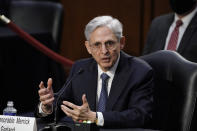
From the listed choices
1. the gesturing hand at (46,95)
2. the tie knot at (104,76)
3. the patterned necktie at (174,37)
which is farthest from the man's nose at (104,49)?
the patterned necktie at (174,37)

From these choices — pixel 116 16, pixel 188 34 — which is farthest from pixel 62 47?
pixel 188 34

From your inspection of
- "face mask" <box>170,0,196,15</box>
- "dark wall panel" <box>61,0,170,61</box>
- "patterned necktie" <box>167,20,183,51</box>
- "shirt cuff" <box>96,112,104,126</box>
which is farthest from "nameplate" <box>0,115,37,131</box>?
"dark wall panel" <box>61,0,170,61</box>

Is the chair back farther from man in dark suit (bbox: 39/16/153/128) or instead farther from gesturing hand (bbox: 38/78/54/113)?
gesturing hand (bbox: 38/78/54/113)

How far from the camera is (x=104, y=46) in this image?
2838 mm

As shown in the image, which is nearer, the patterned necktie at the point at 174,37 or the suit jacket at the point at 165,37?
the suit jacket at the point at 165,37

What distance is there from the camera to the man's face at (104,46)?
2.83m

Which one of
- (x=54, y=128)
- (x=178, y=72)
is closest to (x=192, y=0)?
(x=178, y=72)

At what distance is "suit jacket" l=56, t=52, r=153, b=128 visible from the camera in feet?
8.80

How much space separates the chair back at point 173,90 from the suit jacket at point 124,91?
100 mm

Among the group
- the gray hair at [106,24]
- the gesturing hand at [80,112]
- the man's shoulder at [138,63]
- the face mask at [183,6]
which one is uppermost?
the face mask at [183,6]

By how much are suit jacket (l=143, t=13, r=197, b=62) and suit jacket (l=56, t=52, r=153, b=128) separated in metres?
1.15

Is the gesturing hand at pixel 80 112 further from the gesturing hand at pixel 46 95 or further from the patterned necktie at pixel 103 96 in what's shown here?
the patterned necktie at pixel 103 96

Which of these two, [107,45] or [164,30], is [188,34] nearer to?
[164,30]

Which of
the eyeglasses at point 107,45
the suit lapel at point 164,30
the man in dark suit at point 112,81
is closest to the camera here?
the man in dark suit at point 112,81
